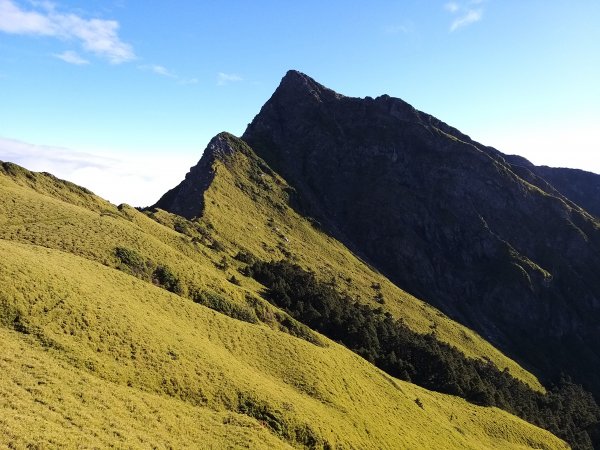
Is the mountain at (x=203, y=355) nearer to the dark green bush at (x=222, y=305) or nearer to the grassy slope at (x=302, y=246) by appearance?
the dark green bush at (x=222, y=305)

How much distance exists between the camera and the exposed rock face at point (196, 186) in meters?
146

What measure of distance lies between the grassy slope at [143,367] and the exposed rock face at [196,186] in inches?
2414

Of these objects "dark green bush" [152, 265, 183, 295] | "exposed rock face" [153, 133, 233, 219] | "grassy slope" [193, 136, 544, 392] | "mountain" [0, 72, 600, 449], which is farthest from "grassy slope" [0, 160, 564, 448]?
"exposed rock face" [153, 133, 233, 219]

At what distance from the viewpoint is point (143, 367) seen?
145 ft

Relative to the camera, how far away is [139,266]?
226ft

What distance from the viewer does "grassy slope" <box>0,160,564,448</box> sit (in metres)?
34.8

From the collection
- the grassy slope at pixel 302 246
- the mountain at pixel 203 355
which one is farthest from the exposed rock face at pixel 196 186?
the mountain at pixel 203 355

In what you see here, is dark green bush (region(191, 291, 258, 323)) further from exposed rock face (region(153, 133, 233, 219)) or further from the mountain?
exposed rock face (region(153, 133, 233, 219))

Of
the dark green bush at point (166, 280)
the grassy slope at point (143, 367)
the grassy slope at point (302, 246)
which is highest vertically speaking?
the grassy slope at point (302, 246)

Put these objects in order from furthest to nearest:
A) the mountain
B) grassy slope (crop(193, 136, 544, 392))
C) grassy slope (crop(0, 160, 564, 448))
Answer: grassy slope (crop(193, 136, 544, 392)) → the mountain → grassy slope (crop(0, 160, 564, 448))

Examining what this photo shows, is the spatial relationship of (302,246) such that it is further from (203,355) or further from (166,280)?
(203,355)

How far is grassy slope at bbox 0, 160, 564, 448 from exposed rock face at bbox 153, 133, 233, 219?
6131 centimetres

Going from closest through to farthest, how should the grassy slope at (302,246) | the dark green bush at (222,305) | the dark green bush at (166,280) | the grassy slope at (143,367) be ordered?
the grassy slope at (143,367) < the dark green bush at (166,280) < the dark green bush at (222,305) < the grassy slope at (302,246)

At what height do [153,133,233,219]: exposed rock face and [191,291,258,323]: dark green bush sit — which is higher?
[153,133,233,219]: exposed rock face
